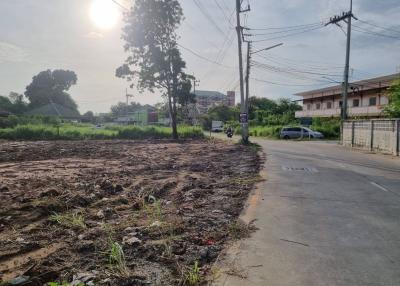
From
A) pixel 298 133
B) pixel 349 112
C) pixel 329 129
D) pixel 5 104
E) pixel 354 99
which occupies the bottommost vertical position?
pixel 298 133

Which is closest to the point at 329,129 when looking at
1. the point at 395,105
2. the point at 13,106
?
the point at 395,105

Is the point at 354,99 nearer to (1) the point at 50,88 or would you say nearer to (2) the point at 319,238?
(2) the point at 319,238

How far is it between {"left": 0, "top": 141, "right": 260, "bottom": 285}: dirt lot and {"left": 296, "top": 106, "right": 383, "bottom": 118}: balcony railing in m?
39.9

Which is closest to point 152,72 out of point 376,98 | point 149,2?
point 149,2

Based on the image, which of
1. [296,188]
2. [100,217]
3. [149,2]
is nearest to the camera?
[100,217]

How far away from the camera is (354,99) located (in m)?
58.8

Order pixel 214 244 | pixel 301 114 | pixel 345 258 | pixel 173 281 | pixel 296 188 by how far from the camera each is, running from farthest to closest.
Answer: pixel 301 114
pixel 296 188
pixel 214 244
pixel 345 258
pixel 173 281

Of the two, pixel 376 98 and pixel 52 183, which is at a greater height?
pixel 376 98

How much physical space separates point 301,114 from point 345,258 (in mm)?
69176

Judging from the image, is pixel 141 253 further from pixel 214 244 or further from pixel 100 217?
pixel 100 217

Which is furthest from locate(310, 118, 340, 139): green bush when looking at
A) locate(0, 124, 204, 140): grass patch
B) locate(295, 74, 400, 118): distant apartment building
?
locate(0, 124, 204, 140): grass patch

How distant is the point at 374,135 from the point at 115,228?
24.7 m

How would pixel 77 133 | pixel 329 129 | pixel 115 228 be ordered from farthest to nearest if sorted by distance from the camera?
pixel 329 129 → pixel 77 133 → pixel 115 228

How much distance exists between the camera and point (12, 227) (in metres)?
6.39
